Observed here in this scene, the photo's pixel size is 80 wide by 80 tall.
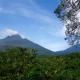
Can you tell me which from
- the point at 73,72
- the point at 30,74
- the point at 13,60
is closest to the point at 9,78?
the point at 30,74

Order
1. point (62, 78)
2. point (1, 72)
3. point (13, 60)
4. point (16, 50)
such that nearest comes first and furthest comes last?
point (62, 78), point (1, 72), point (13, 60), point (16, 50)

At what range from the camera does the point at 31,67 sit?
69.3 feet

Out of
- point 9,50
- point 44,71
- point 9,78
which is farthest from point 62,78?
point 9,50

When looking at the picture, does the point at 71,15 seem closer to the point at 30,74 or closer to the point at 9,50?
the point at 9,50

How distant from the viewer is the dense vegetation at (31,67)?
19.3m

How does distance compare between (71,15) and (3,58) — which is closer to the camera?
(3,58)

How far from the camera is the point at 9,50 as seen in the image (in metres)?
24.3

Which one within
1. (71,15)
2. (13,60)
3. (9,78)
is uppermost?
(71,15)

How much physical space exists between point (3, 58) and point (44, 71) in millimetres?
4526

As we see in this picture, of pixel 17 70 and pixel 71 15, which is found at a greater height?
pixel 71 15

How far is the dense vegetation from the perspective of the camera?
19.3 metres

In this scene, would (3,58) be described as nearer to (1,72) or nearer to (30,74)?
(1,72)

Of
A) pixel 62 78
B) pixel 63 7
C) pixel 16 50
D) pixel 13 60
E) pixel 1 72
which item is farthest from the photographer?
pixel 63 7

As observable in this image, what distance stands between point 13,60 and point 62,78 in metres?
5.18
